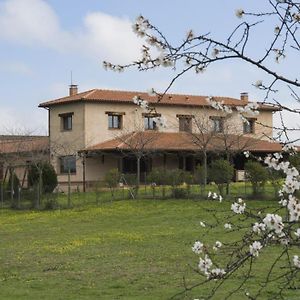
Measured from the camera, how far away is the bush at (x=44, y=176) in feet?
115

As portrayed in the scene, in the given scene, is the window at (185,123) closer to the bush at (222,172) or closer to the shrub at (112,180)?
the shrub at (112,180)

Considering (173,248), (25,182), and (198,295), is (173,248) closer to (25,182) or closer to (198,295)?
(198,295)

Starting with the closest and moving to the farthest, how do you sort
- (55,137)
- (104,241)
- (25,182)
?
(104,241) → (25,182) → (55,137)

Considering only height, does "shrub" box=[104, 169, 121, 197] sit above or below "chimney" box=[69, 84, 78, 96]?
below

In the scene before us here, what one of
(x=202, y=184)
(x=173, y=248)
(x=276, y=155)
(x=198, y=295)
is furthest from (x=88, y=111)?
(x=276, y=155)

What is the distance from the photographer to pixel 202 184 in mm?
31125

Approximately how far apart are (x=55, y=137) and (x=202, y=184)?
54.4 feet

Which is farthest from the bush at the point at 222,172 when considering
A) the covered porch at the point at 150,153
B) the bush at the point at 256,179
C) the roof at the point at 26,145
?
the roof at the point at 26,145

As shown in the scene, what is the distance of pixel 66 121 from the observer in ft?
148

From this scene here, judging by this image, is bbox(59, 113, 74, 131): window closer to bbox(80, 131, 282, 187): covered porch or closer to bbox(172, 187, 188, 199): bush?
bbox(80, 131, 282, 187): covered porch

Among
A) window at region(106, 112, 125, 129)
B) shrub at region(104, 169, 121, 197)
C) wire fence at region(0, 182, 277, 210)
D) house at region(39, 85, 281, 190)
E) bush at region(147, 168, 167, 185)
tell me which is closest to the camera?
wire fence at region(0, 182, 277, 210)

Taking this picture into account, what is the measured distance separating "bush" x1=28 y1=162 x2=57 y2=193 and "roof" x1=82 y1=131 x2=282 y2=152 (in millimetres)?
4971

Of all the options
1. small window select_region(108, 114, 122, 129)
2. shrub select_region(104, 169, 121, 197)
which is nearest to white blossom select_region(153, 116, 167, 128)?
shrub select_region(104, 169, 121, 197)

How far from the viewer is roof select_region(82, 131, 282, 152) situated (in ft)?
125
